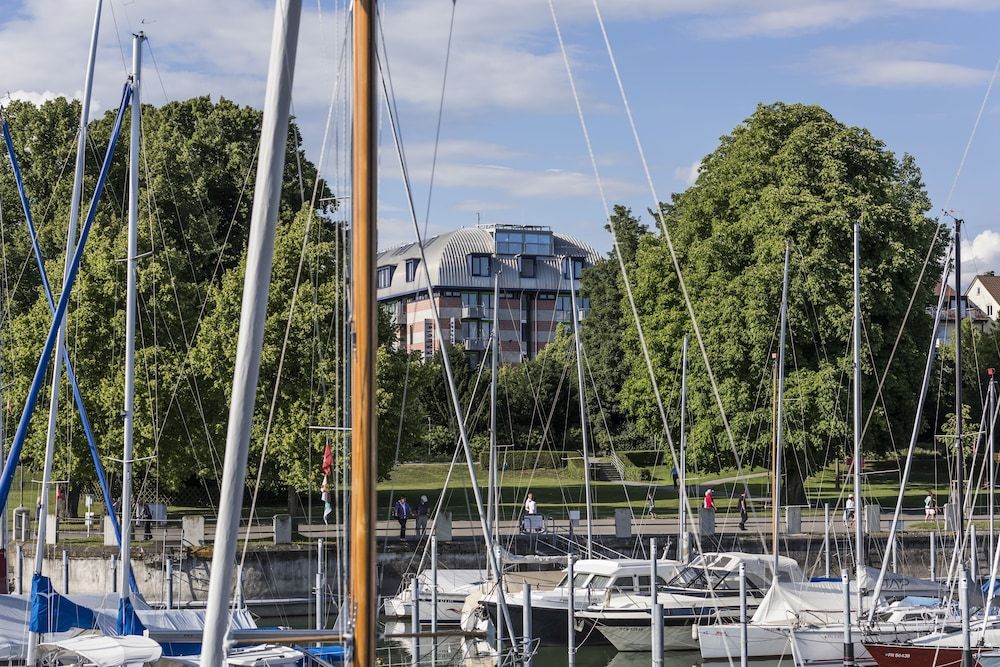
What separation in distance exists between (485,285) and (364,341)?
9389 centimetres

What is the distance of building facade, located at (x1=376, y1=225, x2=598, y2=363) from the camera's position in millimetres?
103938

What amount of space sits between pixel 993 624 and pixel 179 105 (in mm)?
40377

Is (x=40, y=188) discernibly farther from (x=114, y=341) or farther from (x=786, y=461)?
(x=786, y=461)

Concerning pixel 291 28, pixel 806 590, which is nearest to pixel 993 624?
pixel 806 590

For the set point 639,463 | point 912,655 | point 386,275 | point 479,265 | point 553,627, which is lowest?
point 553,627

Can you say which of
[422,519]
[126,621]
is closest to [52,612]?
[126,621]

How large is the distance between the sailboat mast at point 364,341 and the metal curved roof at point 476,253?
298 ft

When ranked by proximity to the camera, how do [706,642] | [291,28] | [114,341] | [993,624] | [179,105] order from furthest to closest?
[179,105], [114,341], [706,642], [993,624], [291,28]

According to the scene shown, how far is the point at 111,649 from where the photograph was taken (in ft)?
63.5

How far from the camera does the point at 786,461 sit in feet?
165

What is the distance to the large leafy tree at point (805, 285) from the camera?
49.8 m

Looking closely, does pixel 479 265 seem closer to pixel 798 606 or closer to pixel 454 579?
pixel 454 579

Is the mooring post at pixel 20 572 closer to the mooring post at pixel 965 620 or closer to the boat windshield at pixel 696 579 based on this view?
the boat windshield at pixel 696 579

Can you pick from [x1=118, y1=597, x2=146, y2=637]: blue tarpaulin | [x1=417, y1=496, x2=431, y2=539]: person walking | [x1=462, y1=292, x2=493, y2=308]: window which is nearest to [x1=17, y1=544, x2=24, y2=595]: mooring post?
[x1=417, y1=496, x2=431, y2=539]: person walking
